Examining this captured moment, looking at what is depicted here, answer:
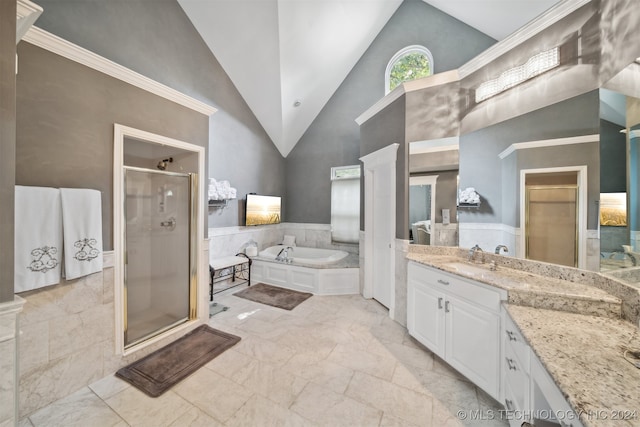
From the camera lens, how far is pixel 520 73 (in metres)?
2.09

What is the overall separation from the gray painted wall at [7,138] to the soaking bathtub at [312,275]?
10.5 ft

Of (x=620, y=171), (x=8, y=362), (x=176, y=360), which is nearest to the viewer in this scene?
(x=8, y=362)

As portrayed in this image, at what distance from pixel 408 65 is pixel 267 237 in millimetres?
4548

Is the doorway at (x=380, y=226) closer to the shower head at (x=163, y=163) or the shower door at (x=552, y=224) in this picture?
the shower door at (x=552, y=224)

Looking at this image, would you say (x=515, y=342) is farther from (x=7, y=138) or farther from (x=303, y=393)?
(x=7, y=138)

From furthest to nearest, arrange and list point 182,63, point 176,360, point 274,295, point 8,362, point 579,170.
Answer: point 274,295 → point 182,63 → point 176,360 → point 579,170 → point 8,362

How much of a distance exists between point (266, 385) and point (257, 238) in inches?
130

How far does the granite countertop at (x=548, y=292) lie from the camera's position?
1.32 m

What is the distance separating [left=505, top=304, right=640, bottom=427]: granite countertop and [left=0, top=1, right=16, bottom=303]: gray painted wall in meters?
2.35

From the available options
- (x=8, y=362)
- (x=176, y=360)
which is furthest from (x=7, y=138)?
(x=176, y=360)

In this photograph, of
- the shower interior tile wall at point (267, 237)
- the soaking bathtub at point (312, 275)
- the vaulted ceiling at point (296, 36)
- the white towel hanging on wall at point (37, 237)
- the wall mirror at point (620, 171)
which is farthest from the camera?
the shower interior tile wall at point (267, 237)

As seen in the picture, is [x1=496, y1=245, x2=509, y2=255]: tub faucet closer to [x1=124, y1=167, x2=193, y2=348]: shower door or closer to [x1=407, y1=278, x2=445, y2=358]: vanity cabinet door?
[x1=407, y1=278, x2=445, y2=358]: vanity cabinet door

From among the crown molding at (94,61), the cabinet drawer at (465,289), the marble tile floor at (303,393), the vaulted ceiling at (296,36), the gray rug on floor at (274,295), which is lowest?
the marble tile floor at (303,393)

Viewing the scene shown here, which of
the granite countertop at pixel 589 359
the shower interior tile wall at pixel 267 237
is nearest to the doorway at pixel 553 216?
the granite countertop at pixel 589 359
